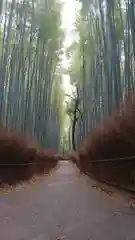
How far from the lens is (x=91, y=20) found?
895 centimetres

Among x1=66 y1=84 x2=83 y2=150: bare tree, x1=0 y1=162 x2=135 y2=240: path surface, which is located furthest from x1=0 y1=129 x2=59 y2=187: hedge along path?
x1=66 y1=84 x2=83 y2=150: bare tree

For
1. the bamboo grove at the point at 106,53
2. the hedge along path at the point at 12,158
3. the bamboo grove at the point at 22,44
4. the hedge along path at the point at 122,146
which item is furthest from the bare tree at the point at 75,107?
the hedge along path at the point at 122,146

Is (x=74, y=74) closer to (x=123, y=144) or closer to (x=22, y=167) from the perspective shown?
(x=22, y=167)

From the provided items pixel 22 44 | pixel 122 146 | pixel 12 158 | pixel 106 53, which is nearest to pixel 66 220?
pixel 122 146

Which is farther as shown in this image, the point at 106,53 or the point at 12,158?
the point at 106,53

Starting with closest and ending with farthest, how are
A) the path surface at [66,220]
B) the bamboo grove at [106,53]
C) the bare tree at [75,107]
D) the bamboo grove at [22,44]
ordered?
1. the path surface at [66,220]
2. the bamboo grove at [106,53]
3. the bamboo grove at [22,44]
4. the bare tree at [75,107]

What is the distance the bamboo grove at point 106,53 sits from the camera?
5285 mm

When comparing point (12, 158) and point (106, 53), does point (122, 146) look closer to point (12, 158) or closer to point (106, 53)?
point (12, 158)

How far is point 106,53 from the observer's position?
6.13 m

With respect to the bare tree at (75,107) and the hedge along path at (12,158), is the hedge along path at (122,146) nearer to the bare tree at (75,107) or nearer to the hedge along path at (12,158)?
the hedge along path at (12,158)

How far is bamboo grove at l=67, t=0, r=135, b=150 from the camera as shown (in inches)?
208

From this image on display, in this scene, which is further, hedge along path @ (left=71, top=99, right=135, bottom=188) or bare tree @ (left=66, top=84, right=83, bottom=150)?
bare tree @ (left=66, top=84, right=83, bottom=150)

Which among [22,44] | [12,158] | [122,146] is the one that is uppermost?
[22,44]

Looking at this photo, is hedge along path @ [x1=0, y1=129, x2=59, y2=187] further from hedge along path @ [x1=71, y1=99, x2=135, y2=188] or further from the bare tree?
the bare tree
